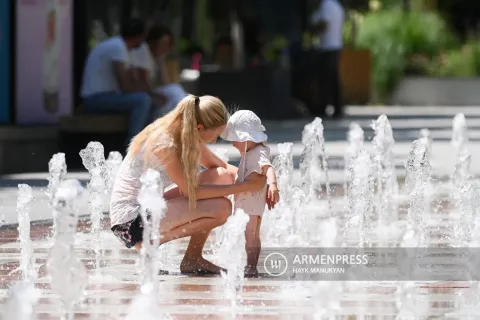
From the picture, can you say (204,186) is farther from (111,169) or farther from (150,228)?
(111,169)

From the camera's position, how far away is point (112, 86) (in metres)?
13.8

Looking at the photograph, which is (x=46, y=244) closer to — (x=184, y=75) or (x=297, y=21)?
(x=184, y=75)

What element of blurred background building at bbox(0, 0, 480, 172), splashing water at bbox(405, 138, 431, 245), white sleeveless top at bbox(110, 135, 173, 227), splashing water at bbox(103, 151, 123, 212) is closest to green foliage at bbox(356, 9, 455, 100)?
blurred background building at bbox(0, 0, 480, 172)

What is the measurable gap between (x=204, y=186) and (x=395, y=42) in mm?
19922

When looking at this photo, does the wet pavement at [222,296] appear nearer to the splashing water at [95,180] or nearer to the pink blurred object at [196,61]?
→ the splashing water at [95,180]

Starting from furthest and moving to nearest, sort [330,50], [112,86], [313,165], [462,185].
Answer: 1. [330,50]
2. [112,86]
3. [313,165]
4. [462,185]

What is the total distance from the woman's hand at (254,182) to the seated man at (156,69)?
6400mm

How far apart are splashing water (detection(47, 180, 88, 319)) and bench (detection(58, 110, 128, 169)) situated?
7333 mm

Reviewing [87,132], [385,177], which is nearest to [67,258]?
[385,177]

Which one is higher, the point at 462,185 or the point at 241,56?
the point at 241,56

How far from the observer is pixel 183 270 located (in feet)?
25.0

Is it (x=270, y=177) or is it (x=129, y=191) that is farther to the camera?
(x=129, y=191)

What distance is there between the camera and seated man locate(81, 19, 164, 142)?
13.7 m

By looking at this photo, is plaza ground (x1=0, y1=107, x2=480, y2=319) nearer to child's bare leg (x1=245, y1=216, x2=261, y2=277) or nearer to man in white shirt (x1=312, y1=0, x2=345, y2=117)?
child's bare leg (x1=245, y1=216, x2=261, y2=277)
